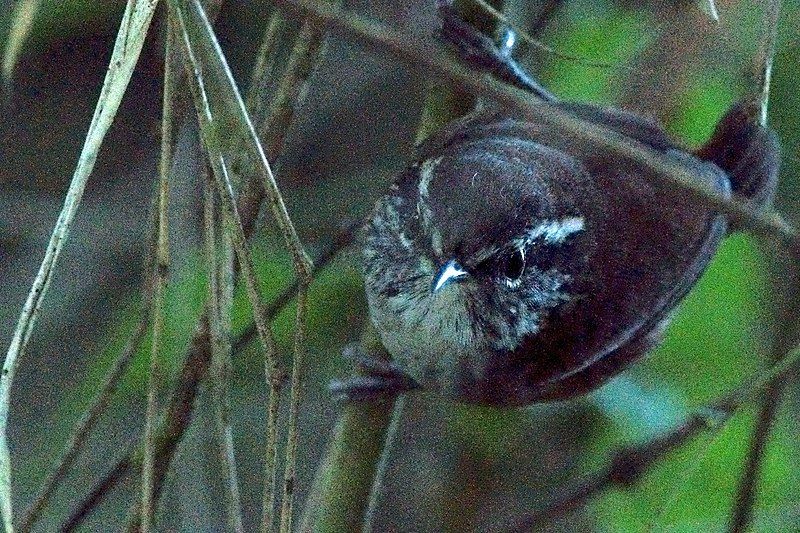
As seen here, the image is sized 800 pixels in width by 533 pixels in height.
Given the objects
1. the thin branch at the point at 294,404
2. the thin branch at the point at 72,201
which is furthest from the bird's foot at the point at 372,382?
the thin branch at the point at 72,201

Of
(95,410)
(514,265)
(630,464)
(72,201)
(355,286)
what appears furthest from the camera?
(355,286)

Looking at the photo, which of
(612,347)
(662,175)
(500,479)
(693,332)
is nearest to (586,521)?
(500,479)

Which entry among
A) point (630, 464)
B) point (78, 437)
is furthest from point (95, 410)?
point (630, 464)

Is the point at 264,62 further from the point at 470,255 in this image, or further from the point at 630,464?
the point at 630,464

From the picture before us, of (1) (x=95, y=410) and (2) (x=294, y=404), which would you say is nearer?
(2) (x=294, y=404)

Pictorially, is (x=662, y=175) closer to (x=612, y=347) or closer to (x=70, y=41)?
(x=612, y=347)

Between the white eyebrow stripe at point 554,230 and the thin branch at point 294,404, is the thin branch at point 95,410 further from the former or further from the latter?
the white eyebrow stripe at point 554,230
